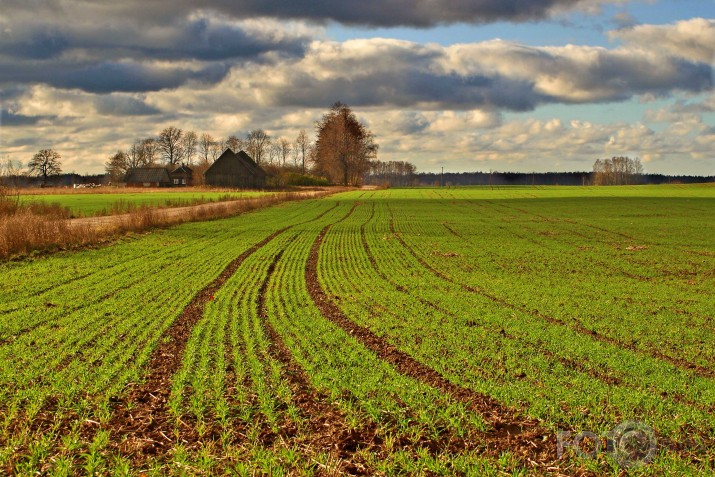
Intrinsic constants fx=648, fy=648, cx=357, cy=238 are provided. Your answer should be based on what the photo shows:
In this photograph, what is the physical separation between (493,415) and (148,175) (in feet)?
382

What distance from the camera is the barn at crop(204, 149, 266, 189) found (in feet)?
318

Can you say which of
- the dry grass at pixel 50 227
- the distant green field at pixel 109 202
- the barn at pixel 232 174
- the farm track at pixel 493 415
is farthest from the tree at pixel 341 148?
the farm track at pixel 493 415

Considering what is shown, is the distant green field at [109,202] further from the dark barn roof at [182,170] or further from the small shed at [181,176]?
the dark barn roof at [182,170]

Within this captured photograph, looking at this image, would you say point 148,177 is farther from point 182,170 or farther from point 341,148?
point 341,148

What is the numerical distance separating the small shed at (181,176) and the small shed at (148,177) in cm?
161

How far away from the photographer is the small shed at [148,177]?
115 m

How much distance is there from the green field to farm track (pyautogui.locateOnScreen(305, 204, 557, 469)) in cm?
3

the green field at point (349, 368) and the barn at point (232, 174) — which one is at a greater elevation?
the barn at point (232, 174)

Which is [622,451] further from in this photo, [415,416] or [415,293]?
[415,293]

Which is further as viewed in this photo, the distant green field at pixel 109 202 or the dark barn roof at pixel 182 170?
the dark barn roof at pixel 182 170

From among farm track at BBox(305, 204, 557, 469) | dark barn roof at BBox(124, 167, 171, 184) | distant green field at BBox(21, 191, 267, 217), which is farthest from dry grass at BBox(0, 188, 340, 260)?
dark barn roof at BBox(124, 167, 171, 184)

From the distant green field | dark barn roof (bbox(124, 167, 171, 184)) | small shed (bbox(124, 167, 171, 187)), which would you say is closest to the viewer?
the distant green field

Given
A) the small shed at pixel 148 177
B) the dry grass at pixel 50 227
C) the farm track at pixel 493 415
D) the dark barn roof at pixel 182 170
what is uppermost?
the dark barn roof at pixel 182 170

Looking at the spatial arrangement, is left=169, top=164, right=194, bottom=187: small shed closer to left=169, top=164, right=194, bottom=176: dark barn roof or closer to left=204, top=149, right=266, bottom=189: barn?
left=169, top=164, right=194, bottom=176: dark barn roof
